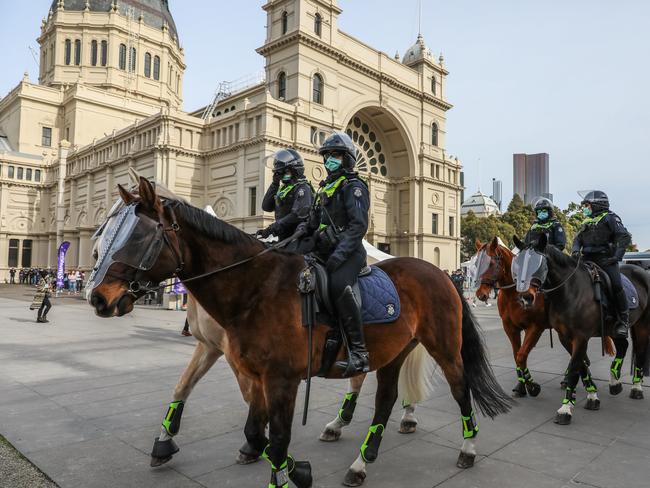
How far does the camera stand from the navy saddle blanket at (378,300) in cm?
398

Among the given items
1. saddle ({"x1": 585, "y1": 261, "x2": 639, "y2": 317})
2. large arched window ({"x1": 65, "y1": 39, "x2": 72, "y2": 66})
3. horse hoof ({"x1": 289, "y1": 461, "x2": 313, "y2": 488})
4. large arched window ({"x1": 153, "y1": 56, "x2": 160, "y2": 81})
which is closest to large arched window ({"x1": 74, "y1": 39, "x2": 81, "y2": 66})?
→ large arched window ({"x1": 65, "y1": 39, "x2": 72, "y2": 66})

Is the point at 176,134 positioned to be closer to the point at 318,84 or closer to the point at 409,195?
the point at 318,84

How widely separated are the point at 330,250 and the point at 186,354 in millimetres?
7186

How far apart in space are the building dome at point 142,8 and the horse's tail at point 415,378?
71.3 metres

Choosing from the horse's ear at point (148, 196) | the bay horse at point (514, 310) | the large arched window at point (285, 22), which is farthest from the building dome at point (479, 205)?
the horse's ear at point (148, 196)

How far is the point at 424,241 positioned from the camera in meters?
43.8

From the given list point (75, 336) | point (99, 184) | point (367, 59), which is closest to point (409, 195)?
point (367, 59)

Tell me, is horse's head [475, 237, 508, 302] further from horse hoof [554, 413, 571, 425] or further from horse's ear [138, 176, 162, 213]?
horse's ear [138, 176, 162, 213]

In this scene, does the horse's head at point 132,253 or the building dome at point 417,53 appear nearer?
the horse's head at point 132,253

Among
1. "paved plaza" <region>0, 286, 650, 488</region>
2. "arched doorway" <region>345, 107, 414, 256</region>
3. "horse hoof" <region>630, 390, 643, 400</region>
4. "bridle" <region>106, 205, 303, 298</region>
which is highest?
"arched doorway" <region>345, 107, 414, 256</region>

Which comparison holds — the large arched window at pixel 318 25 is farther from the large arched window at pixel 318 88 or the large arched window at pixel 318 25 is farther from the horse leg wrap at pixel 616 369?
the horse leg wrap at pixel 616 369

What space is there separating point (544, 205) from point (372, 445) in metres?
5.21

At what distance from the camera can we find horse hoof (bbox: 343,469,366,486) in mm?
3811

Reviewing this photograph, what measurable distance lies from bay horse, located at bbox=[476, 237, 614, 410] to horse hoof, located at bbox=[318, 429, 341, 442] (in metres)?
3.32
